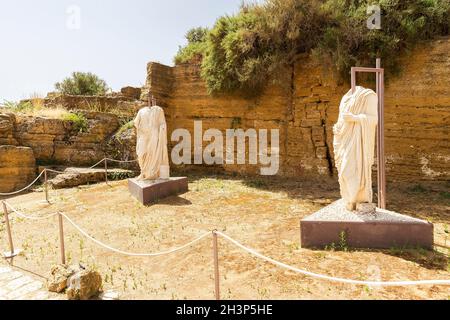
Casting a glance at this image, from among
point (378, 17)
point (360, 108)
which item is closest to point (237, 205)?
point (360, 108)

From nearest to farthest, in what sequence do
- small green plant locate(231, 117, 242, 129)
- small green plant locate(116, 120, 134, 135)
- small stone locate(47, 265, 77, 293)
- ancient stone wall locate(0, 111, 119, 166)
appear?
1. small stone locate(47, 265, 77, 293)
2. ancient stone wall locate(0, 111, 119, 166)
3. small green plant locate(231, 117, 242, 129)
4. small green plant locate(116, 120, 134, 135)

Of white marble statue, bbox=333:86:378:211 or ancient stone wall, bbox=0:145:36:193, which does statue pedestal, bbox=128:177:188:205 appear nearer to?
ancient stone wall, bbox=0:145:36:193

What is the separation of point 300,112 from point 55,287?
9535 mm

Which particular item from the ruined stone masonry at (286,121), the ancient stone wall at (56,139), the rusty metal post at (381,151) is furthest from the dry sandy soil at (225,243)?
the ancient stone wall at (56,139)

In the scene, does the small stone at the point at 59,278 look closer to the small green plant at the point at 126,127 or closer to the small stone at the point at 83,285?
A: the small stone at the point at 83,285

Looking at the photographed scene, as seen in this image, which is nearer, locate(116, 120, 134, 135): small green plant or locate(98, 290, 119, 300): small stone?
locate(98, 290, 119, 300): small stone

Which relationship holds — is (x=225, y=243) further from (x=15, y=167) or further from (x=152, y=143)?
(x=15, y=167)

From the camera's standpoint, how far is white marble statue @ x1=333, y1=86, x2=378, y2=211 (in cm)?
492

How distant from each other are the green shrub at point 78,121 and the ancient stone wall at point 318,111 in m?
3.14

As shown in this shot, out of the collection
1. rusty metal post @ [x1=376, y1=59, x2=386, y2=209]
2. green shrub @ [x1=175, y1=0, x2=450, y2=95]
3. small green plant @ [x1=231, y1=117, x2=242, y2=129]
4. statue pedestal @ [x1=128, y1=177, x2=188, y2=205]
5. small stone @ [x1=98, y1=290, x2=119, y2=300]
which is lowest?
small stone @ [x1=98, y1=290, x2=119, y2=300]

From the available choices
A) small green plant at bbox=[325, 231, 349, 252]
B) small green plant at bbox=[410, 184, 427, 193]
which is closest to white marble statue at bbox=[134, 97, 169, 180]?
small green plant at bbox=[325, 231, 349, 252]

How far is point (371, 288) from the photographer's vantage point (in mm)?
3623

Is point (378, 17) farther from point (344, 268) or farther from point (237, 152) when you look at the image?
point (344, 268)

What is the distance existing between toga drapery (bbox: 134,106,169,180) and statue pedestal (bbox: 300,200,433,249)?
5.23 m
